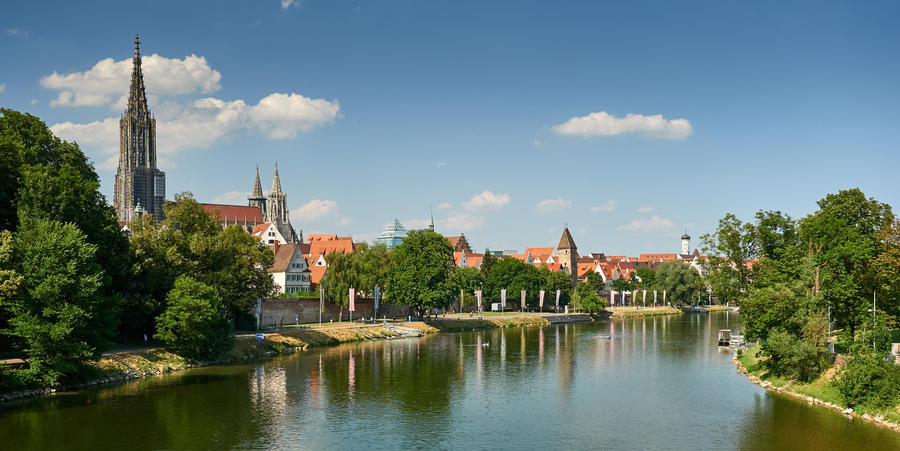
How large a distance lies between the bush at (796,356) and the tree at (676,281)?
109 metres

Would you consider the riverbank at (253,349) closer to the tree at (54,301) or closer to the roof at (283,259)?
the tree at (54,301)

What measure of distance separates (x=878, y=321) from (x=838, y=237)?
872 cm

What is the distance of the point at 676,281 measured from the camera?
508ft

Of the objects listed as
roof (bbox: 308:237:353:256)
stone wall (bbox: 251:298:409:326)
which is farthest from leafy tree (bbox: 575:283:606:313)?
roof (bbox: 308:237:353:256)

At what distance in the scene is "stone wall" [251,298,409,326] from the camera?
85.6 metres

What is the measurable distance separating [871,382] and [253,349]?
168 feet

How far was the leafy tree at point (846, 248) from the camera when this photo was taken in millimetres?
50688

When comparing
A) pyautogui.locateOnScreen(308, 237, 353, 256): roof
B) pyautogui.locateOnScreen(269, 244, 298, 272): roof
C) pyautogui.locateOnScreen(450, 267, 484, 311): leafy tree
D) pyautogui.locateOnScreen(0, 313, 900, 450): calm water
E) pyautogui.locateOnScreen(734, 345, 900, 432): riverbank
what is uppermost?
pyautogui.locateOnScreen(308, 237, 353, 256): roof

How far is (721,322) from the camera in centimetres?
12025

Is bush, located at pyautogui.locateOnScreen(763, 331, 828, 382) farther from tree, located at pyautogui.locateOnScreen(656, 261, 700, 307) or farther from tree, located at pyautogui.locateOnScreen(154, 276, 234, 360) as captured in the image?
tree, located at pyautogui.locateOnScreen(656, 261, 700, 307)

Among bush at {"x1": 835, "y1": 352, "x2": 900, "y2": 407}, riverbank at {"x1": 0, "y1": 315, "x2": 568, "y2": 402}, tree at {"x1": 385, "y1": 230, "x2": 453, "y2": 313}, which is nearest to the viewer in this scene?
bush at {"x1": 835, "y1": 352, "x2": 900, "y2": 407}

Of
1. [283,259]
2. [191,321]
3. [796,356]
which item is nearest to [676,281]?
[283,259]

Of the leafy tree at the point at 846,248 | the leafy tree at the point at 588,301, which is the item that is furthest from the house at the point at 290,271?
the leafy tree at the point at 846,248

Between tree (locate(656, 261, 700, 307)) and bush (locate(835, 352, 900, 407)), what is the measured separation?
117791 millimetres
